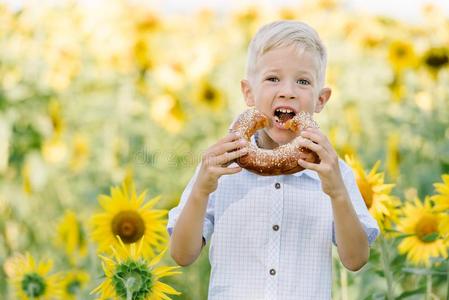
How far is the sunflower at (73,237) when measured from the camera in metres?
3.66

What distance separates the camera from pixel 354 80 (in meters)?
6.50

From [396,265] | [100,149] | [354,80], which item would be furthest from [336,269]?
[354,80]

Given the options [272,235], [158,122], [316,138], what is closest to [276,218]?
[272,235]

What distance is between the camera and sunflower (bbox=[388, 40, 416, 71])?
609cm

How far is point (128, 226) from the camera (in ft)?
8.74

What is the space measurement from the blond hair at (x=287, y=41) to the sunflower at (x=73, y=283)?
1.29 meters

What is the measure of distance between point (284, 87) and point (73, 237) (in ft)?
5.86

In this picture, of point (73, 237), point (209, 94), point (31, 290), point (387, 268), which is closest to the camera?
point (387, 268)

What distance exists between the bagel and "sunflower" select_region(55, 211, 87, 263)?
175 cm

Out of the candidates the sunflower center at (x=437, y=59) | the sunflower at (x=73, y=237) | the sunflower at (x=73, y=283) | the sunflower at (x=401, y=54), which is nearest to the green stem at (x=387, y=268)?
the sunflower at (x=73, y=283)

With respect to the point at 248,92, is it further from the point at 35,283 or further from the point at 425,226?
the point at 35,283

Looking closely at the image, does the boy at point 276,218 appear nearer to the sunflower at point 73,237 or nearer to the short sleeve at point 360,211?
the short sleeve at point 360,211

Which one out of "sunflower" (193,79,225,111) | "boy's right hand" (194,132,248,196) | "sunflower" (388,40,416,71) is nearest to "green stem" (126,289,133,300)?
"boy's right hand" (194,132,248,196)

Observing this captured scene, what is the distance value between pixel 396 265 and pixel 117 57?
316cm
